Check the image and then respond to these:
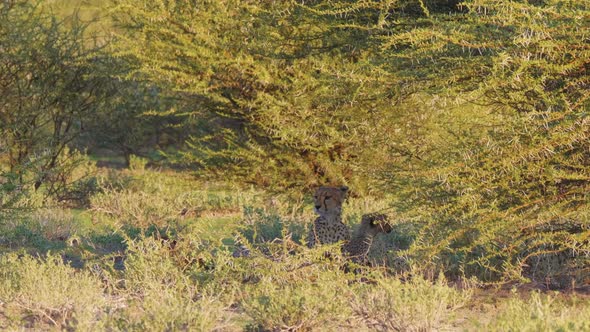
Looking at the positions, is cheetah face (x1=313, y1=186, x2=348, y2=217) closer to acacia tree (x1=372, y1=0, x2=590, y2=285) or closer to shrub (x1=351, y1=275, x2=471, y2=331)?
acacia tree (x1=372, y1=0, x2=590, y2=285)

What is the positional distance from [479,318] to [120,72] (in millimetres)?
8550

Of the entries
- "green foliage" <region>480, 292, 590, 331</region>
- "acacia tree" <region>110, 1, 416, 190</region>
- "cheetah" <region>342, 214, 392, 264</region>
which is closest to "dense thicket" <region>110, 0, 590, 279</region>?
"acacia tree" <region>110, 1, 416, 190</region>

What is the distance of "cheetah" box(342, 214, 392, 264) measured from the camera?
799 cm

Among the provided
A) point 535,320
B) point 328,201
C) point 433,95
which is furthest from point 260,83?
point 535,320

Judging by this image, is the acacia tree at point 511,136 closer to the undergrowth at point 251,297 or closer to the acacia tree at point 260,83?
the undergrowth at point 251,297

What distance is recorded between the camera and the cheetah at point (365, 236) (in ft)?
26.2

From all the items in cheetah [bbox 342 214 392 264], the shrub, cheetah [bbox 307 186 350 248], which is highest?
the shrub

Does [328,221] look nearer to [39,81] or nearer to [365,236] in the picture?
[365,236]

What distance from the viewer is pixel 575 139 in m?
6.47

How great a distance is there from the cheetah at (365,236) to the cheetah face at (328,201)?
0.97 ft

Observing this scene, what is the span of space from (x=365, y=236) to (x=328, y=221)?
0.38 metres

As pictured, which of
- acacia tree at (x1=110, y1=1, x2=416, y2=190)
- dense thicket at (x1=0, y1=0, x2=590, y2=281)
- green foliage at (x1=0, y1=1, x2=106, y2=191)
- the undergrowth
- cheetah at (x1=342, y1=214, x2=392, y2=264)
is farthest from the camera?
green foliage at (x1=0, y1=1, x2=106, y2=191)

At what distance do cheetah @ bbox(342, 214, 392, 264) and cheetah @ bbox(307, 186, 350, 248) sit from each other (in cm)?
9

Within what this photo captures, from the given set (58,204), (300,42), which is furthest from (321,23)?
(58,204)
